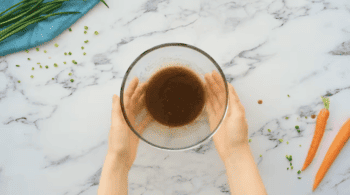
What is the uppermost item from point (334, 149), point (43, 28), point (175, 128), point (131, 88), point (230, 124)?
point (43, 28)

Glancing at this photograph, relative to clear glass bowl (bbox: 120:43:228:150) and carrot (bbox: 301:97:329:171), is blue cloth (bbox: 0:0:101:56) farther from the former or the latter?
carrot (bbox: 301:97:329:171)

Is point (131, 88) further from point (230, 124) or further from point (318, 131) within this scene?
point (318, 131)

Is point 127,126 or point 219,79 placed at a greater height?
point 219,79

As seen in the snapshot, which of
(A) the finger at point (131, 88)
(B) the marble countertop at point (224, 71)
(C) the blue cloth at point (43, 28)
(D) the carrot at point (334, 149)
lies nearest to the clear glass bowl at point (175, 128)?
(A) the finger at point (131, 88)

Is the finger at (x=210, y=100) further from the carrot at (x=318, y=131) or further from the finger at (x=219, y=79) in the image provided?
the carrot at (x=318, y=131)

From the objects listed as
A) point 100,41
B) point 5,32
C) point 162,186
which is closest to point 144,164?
point 162,186

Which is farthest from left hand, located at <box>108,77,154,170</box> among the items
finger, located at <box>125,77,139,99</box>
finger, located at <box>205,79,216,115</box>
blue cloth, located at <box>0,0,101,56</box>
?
blue cloth, located at <box>0,0,101,56</box>

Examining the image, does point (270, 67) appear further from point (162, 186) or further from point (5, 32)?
point (5, 32)

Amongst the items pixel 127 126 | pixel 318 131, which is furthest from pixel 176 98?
pixel 318 131
